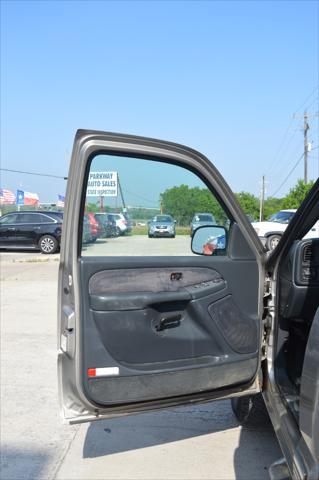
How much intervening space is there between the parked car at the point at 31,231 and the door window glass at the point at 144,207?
1382cm

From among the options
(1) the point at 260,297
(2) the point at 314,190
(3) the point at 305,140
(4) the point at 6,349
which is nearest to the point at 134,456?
(1) the point at 260,297

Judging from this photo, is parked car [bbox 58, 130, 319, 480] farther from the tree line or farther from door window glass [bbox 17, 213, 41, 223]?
door window glass [bbox 17, 213, 41, 223]

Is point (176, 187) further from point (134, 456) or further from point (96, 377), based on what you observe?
point (134, 456)

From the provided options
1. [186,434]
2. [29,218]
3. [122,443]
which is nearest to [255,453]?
[186,434]

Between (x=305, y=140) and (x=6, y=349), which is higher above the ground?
(x=305, y=140)

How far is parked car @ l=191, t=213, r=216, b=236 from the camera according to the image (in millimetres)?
2473

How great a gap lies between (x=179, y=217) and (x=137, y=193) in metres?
0.28

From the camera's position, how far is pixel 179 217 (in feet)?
8.40

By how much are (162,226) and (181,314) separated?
1.60 feet

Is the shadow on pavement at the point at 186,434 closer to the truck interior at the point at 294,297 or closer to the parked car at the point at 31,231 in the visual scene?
the truck interior at the point at 294,297

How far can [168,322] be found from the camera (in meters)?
2.28

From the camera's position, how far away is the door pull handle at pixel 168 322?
2.25 m

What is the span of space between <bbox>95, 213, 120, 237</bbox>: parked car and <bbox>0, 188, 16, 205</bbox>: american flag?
3083cm

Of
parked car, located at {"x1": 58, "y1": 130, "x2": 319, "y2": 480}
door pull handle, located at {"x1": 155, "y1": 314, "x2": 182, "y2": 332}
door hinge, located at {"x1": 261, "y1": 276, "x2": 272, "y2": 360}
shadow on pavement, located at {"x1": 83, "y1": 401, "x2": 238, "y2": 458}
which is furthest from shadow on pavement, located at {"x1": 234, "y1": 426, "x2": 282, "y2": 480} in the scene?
door pull handle, located at {"x1": 155, "y1": 314, "x2": 182, "y2": 332}
